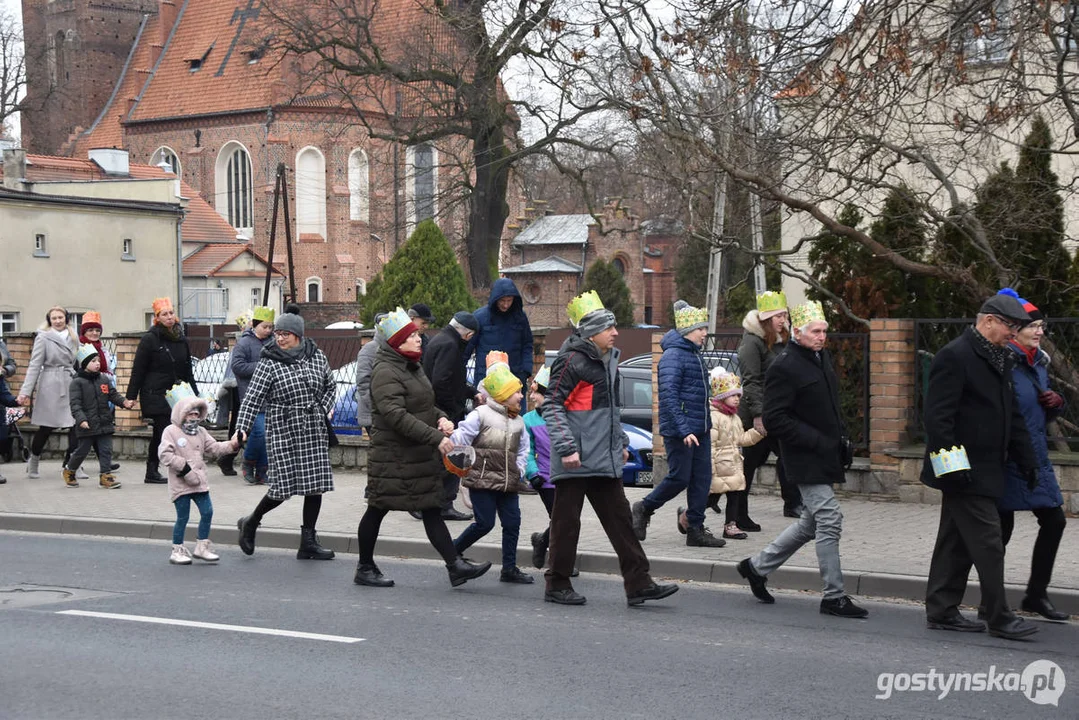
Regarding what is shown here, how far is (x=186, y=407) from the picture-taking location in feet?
34.0

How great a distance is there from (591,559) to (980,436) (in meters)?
3.51

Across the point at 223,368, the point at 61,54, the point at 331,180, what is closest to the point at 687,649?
the point at 223,368

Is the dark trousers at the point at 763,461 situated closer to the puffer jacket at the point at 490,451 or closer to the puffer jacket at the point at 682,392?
the puffer jacket at the point at 682,392

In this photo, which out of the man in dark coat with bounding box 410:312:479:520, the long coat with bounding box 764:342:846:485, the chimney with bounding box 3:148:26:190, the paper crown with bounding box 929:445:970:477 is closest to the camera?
the paper crown with bounding box 929:445:970:477

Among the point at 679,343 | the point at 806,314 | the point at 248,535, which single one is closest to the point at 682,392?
the point at 679,343

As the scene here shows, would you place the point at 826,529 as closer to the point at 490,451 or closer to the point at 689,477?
the point at 689,477

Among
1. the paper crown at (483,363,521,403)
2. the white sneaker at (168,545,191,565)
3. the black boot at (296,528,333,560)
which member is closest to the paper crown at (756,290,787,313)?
the paper crown at (483,363,521,403)

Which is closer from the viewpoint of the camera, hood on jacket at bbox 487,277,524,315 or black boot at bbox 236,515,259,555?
black boot at bbox 236,515,259,555

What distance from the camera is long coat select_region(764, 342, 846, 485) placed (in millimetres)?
8219

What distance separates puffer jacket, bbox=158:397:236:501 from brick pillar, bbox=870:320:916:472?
6250 millimetres

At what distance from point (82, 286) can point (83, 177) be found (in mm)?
14393

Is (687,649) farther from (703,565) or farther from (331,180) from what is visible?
(331,180)

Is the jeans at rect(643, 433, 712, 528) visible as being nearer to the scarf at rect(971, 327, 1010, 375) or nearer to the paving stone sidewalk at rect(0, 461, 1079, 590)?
the paving stone sidewalk at rect(0, 461, 1079, 590)

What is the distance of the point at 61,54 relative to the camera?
77.9m
